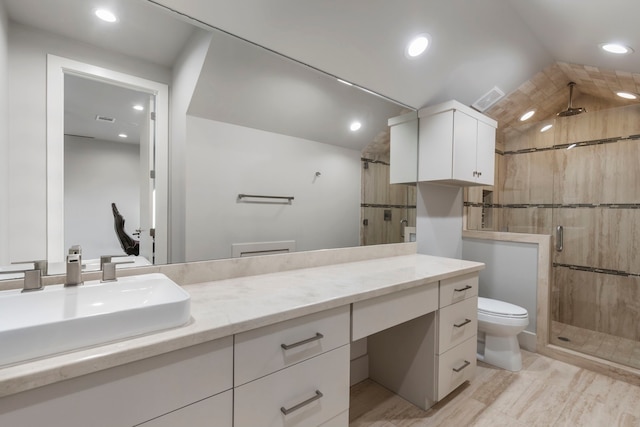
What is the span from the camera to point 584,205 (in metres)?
2.83

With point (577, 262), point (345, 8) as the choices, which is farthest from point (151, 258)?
point (577, 262)

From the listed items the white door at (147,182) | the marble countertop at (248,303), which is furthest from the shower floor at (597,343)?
the white door at (147,182)

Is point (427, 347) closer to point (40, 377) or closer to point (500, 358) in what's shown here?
point (500, 358)

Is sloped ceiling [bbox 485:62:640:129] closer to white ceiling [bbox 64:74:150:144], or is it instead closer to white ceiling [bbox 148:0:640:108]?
white ceiling [bbox 148:0:640:108]

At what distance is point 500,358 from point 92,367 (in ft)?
8.38

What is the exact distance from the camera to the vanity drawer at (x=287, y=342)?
Answer: 94cm

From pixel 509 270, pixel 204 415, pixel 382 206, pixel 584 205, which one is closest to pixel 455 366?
pixel 382 206

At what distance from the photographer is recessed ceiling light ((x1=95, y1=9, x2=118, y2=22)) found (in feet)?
3.84

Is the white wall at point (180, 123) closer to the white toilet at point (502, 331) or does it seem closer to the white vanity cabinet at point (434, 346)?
the white vanity cabinet at point (434, 346)

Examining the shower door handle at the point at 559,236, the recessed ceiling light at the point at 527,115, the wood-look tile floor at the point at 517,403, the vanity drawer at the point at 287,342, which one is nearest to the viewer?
the vanity drawer at the point at 287,342

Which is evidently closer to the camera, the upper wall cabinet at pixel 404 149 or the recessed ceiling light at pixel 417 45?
the recessed ceiling light at pixel 417 45

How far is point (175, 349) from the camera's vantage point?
31.3 inches

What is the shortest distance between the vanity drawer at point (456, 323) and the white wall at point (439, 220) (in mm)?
728

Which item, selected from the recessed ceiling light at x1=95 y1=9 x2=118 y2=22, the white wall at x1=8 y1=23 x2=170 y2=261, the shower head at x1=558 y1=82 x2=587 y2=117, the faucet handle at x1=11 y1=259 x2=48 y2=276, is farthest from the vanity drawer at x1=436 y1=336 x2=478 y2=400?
the shower head at x1=558 y1=82 x2=587 y2=117
